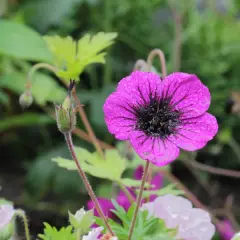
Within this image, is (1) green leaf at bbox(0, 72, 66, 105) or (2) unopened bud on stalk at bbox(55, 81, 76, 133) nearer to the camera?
(2) unopened bud on stalk at bbox(55, 81, 76, 133)

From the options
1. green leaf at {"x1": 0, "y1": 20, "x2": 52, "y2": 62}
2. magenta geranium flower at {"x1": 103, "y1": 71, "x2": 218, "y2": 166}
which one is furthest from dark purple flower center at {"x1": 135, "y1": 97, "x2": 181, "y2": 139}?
green leaf at {"x1": 0, "y1": 20, "x2": 52, "y2": 62}

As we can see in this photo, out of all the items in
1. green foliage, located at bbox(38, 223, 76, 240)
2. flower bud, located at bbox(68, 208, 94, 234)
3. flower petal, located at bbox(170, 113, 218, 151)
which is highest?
flower petal, located at bbox(170, 113, 218, 151)

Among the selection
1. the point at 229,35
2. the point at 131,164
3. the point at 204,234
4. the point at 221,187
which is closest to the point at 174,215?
the point at 204,234

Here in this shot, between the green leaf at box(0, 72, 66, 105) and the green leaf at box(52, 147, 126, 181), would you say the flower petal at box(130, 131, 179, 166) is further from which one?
the green leaf at box(0, 72, 66, 105)

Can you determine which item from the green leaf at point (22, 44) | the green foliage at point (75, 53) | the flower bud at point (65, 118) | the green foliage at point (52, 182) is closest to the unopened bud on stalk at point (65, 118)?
the flower bud at point (65, 118)

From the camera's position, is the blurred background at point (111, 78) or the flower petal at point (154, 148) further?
the blurred background at point (111, 78)

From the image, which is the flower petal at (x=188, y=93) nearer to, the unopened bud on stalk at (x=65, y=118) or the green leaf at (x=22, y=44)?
the unopened bud on stalk at (x=65, y=118)

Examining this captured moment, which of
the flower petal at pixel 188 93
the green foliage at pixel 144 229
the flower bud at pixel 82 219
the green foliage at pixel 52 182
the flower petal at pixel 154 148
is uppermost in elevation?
the flower petal at pixel 188 93

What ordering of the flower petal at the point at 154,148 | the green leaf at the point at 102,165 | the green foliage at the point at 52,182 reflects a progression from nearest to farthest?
the flower petal at the point at 154,148, the green leaf at the point at 102,165, the green foliage at the point at 52,182
